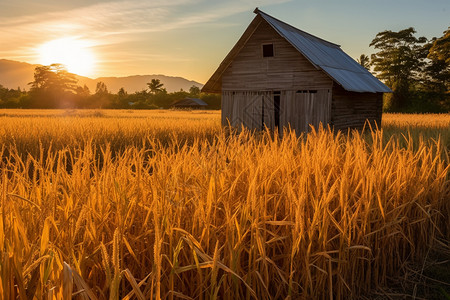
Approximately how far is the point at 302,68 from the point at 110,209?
12599 millimetres

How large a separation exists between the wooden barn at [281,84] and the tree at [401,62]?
38774mm

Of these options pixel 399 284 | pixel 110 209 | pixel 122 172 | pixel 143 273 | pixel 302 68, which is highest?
pixel 302 68

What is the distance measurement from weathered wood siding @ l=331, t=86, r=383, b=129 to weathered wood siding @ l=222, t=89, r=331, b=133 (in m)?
0.47

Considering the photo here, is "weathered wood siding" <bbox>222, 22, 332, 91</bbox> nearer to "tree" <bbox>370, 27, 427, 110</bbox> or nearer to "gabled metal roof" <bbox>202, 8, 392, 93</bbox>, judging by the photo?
"gabled metal roof" <bbox>202, 8, 392, 93</bbox>

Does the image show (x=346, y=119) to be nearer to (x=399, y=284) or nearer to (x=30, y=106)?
(x=399, y=284)

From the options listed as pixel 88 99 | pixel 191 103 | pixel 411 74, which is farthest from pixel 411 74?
pixel 88 99

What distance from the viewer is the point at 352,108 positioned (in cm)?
1530

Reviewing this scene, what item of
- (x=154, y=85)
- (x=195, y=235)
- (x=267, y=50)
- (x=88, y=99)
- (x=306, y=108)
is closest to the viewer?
(x=195, y=235)

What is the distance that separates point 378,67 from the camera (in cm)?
5138

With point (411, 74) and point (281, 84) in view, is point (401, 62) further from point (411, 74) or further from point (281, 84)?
point (281, 84)

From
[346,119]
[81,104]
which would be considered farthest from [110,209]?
[81,104]

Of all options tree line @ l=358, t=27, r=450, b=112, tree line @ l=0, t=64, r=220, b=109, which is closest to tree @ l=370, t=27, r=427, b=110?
tree line @ l=358, t=27, r=450, b=112

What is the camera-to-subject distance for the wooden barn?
43.8ft

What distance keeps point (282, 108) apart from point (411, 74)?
4464cm
